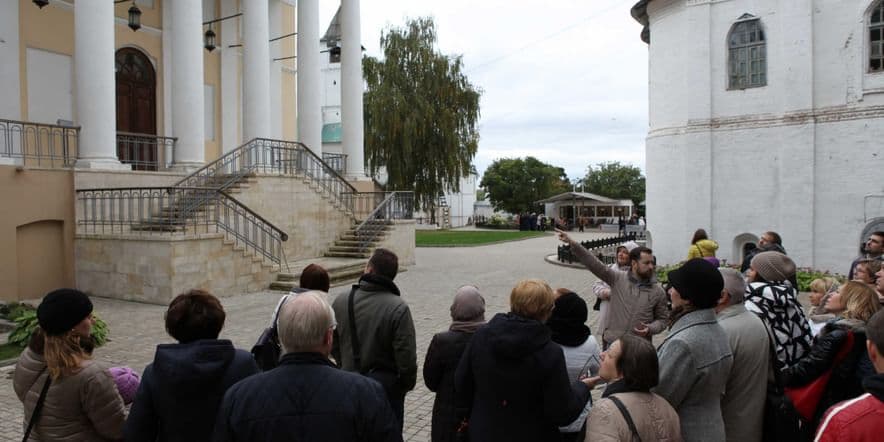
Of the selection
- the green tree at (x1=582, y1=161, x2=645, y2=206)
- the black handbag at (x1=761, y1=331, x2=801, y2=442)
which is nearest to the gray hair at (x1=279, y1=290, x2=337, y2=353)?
the black handbag at (x1=761, y1=331, x2=801, y2=442)

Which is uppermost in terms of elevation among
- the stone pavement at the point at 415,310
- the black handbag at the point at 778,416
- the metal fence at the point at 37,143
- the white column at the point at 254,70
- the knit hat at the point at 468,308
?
the white column at the point at 254,70

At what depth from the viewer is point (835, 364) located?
143 inches

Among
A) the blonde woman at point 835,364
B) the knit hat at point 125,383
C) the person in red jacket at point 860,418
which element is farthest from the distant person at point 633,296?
the knit hat at point 125,383

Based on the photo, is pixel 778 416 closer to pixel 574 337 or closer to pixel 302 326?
pixel 574 337

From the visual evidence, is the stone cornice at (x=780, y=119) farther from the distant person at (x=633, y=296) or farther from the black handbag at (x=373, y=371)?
the black handbag at (x=373, y=371)

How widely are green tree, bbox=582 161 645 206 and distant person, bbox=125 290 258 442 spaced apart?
78.0 metres

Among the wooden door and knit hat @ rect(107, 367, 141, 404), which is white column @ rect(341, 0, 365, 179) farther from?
knit hat @ rect(107, 367, 141, 404)

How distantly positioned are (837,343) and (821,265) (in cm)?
1566

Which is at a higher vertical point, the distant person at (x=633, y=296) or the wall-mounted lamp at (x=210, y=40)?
the wall-mounted lamp at (x=210, y=40)

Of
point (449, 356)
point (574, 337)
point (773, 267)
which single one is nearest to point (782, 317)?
point (773, 267)

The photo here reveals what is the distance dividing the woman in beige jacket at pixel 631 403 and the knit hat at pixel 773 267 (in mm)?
2120

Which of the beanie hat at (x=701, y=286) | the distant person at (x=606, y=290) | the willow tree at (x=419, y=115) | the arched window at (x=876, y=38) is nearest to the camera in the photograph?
the beanie hat at (x=701, y=286)

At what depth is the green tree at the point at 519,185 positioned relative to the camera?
65.2 metres

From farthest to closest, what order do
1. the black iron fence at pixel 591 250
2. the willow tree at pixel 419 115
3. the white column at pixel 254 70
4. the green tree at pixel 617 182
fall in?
the green tree at pixel 617 182 < the willow tree at pixel 419 115 < the black iron fence at pixel 591 250 < the white column at pixel 254 70
